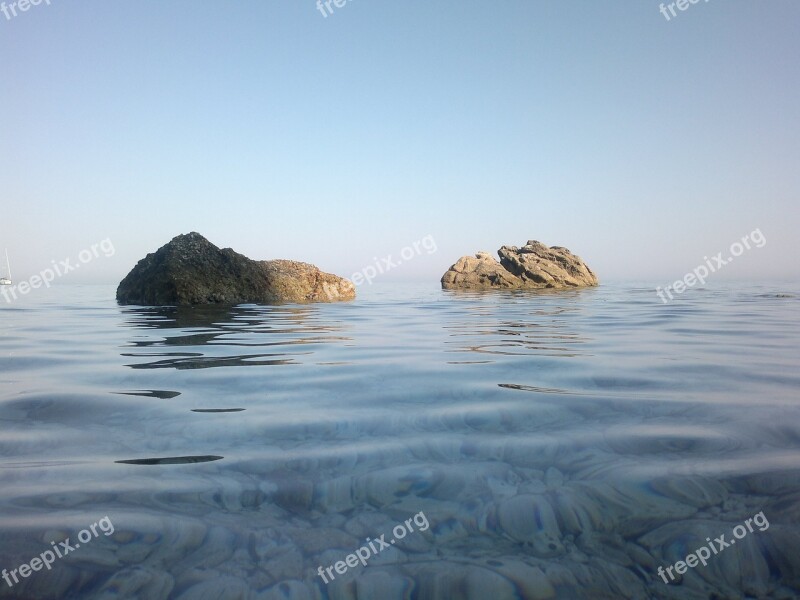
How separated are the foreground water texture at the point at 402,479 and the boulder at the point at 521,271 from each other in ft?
68.0

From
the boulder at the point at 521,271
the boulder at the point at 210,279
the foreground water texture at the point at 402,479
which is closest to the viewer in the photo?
the foreground water texture at the point at 402,479

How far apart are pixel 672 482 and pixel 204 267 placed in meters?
9.63

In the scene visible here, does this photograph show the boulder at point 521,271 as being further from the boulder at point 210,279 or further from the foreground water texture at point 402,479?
the foreground water texture at point 402,479

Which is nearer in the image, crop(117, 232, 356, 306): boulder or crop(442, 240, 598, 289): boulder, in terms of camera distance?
crop(117, 232, 356, 306): boulder

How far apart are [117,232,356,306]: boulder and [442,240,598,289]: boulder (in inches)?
528

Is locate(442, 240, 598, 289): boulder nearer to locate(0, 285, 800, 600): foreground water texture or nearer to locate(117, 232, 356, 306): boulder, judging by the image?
locate(117, 232, 356, 306): boulder

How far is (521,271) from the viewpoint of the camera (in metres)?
24.5

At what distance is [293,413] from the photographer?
2.31 metres

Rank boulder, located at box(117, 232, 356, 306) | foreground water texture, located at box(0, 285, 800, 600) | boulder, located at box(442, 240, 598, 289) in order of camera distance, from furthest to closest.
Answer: boulder, located at box(442, 240, 598, 289)
boulder, located at box(117, 232, 356, 306)
foreground water texture, located at box(0, 285, 800, 600)

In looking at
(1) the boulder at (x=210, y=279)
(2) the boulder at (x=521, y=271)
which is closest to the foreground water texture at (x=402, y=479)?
(1) the boulder at (x=210, y=279)

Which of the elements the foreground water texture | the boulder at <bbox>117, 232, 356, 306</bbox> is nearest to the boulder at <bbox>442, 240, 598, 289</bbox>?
the boulder at <bbox>117, 232, 356, 306</bbox>

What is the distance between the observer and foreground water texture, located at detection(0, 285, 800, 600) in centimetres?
114

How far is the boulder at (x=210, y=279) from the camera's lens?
956cm

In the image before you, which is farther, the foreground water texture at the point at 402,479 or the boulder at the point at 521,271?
the boulder at the point at 521,271
